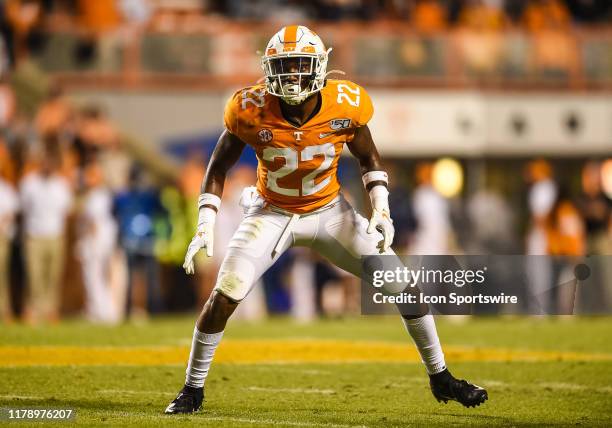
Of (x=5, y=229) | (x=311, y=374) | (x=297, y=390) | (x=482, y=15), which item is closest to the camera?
(x=297, y=390)

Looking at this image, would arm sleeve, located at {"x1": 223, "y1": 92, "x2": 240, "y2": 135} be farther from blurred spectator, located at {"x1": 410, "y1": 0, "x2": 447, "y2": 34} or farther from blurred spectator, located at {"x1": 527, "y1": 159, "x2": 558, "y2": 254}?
blurred spectator, located at {"x1": 410, "y1": 0, "x2": 447, "y2": 34}

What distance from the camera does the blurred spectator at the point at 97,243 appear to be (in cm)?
1331

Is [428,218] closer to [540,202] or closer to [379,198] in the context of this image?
[540,202]

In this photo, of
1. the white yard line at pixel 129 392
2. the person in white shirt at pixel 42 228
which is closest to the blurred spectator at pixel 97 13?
the person in white shirt at pixel 42 228

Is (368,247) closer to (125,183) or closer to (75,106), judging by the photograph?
(125,183)

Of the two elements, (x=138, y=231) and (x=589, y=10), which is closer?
(x=138, y=231)

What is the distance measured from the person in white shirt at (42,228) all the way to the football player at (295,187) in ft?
21.4

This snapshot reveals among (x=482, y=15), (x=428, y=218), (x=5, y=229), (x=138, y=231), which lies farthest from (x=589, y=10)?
(x=5, y=229)

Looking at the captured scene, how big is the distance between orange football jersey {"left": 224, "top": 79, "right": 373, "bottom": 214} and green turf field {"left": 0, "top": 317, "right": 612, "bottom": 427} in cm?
115

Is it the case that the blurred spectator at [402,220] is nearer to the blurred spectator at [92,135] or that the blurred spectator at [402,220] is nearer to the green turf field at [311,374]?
the green turf field at [311,374]

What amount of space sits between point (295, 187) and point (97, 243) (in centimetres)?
699

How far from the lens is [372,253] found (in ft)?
21.7

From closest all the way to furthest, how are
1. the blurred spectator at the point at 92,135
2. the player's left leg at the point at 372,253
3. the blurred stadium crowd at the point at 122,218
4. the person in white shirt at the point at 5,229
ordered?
1. the player's left leg at the point at 372,253
2. the person in white shirt at the point at 5,229
3. the blurred stadium crowd at the point at 122,218
4. the blurred spectator at the point at 92,135

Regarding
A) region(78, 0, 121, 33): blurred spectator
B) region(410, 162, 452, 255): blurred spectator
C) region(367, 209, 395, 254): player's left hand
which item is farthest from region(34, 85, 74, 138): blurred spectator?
region(367, 209, 395, 254): player's left hand
